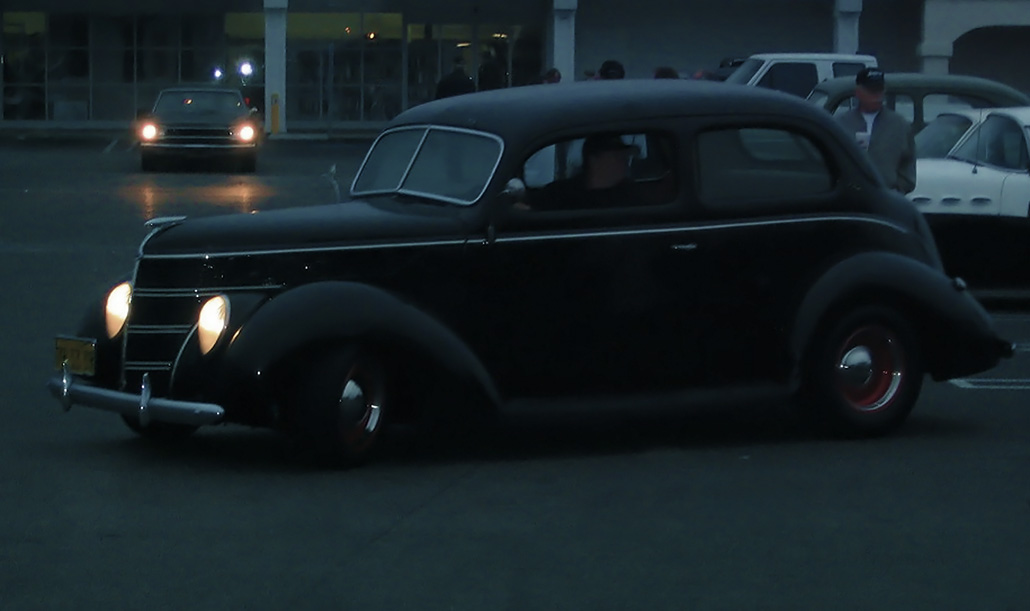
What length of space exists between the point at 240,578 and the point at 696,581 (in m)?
1.51

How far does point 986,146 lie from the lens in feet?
47.2

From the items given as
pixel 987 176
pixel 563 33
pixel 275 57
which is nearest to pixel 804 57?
pixel 987 176

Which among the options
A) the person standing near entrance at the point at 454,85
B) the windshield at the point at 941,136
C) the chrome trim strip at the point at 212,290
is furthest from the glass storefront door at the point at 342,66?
the chrome trim strip at the point at 212,290

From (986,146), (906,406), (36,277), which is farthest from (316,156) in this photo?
(906,406)

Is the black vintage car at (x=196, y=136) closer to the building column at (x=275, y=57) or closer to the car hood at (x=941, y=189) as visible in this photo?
the building column at (x=275, y=57)

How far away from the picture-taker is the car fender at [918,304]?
8664 millimetres

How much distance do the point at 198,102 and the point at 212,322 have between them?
2646 cm

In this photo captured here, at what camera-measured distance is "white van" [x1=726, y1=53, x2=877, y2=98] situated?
28812 mm

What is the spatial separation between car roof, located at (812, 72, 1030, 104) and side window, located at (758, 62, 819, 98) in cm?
1043

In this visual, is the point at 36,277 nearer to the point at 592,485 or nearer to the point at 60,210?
the point at 60,210

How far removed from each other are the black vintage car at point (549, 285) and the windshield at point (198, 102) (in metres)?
24.4

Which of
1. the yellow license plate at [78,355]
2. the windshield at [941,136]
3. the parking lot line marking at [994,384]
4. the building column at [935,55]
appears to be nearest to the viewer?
the yellow license plate at [78,355]

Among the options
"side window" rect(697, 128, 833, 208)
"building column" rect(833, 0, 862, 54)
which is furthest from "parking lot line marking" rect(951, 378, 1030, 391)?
"building column" rect(833, 0, 862, 54)

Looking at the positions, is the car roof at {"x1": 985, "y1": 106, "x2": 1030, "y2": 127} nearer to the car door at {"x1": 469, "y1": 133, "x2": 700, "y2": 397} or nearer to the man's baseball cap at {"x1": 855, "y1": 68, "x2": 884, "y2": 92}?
the man's baseball cap at {"x1": 855, "y1": 68, "x2": 884, "y2": 92}
